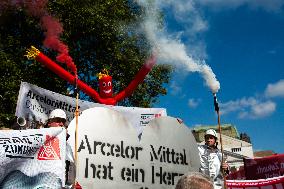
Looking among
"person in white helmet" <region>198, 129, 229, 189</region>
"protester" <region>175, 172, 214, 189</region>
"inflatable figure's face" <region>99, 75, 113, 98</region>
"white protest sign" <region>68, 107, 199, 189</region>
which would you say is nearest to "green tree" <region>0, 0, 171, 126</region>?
"inflatable figure's face" <region>99, 75, 113, 98</region>

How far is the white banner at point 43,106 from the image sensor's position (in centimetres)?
913

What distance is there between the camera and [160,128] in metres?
5.82

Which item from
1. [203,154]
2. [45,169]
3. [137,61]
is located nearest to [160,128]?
[45,169]

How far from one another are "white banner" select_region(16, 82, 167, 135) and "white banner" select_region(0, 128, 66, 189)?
12.6 feet

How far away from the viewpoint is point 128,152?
5.43m

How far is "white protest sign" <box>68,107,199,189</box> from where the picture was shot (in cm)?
510

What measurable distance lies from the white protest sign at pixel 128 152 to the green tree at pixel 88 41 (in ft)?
38.3

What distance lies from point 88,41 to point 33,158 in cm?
1410

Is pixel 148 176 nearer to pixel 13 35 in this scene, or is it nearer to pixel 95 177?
pixel 95 177

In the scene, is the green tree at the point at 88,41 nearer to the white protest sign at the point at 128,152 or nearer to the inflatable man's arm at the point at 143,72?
the inflatable man's arm at the point at 143,72

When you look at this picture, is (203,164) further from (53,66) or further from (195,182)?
(195,182)

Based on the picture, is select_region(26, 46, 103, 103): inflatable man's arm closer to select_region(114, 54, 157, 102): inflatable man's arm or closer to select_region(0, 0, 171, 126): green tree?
select_region(114, 54, 157, 102): inflatable man's arm

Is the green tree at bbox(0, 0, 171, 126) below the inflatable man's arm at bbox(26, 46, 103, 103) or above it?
above

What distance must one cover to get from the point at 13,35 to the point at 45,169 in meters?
14.1
